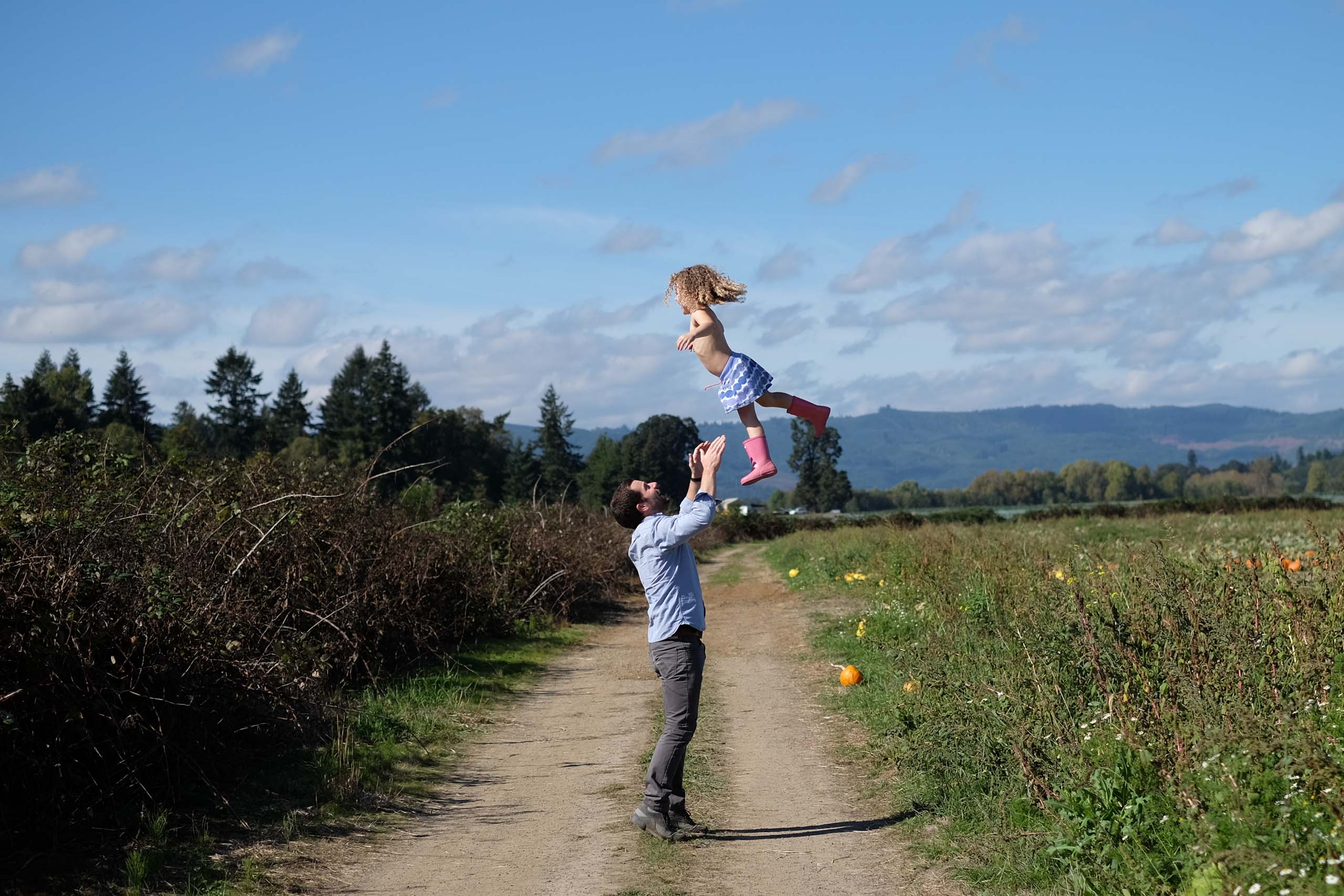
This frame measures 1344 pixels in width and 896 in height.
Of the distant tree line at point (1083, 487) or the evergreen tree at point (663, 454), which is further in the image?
the distant tree line at point (1083, 487)

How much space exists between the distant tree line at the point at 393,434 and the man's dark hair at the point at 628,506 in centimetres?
788

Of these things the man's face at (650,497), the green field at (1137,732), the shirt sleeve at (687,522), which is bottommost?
the green field at (1137,732)

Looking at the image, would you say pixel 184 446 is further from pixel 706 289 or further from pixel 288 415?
pixel 288 415

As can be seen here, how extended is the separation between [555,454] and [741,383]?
6790cm

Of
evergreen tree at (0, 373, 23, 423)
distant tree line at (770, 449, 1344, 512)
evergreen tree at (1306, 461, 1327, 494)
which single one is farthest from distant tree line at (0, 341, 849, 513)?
evergreen tree at (1306, 461, 1327, 494)

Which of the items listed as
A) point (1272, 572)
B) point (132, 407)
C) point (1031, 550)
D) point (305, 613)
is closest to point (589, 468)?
point (132, 407)

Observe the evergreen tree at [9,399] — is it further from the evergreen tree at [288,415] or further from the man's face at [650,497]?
the evergreen tree at [288,415]

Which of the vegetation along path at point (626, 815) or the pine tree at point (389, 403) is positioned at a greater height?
the pine tree at point (389, 403)

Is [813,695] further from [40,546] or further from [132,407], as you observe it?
[132,407]

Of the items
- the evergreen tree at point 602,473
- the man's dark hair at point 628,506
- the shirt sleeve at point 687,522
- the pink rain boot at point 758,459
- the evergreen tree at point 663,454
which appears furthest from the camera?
the evergreen tree at point 602,473

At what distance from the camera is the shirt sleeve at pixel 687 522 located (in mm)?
6516

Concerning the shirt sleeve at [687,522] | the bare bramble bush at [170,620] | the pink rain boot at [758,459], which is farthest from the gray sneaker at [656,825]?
the bare bramble bush at [170,620]

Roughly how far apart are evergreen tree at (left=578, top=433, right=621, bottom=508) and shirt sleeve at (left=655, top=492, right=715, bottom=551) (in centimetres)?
3875

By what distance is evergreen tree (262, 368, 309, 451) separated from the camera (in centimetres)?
7719
